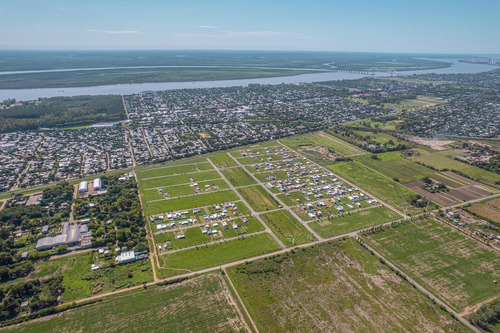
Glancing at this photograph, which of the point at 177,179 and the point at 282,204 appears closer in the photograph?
the point at 282,204

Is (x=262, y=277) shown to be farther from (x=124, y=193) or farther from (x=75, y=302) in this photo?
(x=124, y=193)

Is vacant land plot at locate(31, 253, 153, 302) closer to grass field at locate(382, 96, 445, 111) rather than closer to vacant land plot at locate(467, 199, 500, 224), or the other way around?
vacant land plot at locate(467, 199, 500, 224)

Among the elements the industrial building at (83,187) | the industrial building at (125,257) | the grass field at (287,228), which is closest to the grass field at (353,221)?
the grass field at (287,228)

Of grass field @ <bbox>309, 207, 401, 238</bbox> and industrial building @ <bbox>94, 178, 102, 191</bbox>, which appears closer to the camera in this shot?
grass field @ <bbox>309, 207, 401, 238</bbox>

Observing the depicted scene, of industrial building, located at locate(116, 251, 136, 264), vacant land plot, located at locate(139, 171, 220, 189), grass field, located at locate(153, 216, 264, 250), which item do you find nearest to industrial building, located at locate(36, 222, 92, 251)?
industrial building, located at locate(116, 251, 136, 264)

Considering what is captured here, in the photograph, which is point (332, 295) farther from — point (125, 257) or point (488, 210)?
point (488, 210)

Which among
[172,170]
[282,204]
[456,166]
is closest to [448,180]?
[456,166]

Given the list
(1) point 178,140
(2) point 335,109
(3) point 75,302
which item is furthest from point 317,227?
(2) point 335,109
